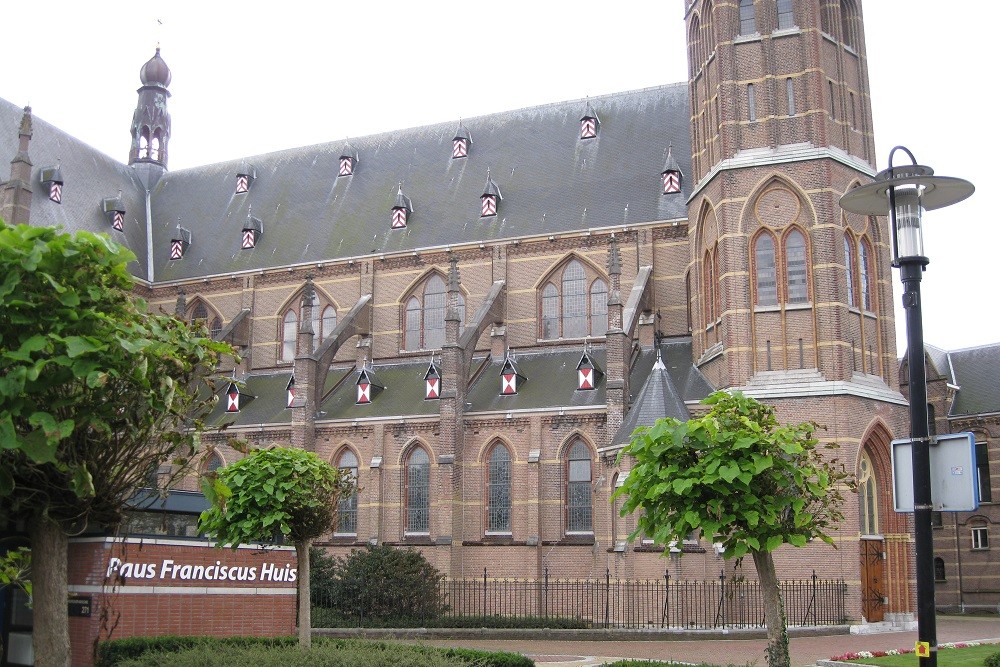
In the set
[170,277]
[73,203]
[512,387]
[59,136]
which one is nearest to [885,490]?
[512,387]

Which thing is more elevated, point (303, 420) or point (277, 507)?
point (303, 420)

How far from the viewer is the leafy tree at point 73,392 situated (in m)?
7.50

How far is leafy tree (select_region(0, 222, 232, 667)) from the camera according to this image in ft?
24.6

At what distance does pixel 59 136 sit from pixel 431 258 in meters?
17.0

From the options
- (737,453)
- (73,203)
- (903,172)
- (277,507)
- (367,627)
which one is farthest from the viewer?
(73,203)

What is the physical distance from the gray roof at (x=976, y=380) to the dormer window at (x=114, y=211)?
34275mm

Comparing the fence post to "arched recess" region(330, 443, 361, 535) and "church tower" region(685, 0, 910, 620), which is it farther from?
"arched recess" region(330, 443, 361, 535)

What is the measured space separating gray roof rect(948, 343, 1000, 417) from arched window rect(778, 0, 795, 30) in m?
19.4

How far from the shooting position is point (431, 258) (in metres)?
37.5

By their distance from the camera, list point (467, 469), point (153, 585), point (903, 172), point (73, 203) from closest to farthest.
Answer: point (903, 172) < point (153, 585) < point (467, 469) < point (73, 203)

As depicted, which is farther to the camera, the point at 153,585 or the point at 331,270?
the point at 331,270

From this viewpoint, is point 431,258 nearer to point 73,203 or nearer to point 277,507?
point 73,203

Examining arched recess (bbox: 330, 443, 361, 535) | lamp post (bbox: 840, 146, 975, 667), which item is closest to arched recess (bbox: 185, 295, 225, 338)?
arched recess (bbox: 330, 443, 361, 535)

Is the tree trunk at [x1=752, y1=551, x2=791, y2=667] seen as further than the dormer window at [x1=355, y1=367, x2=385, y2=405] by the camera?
No
